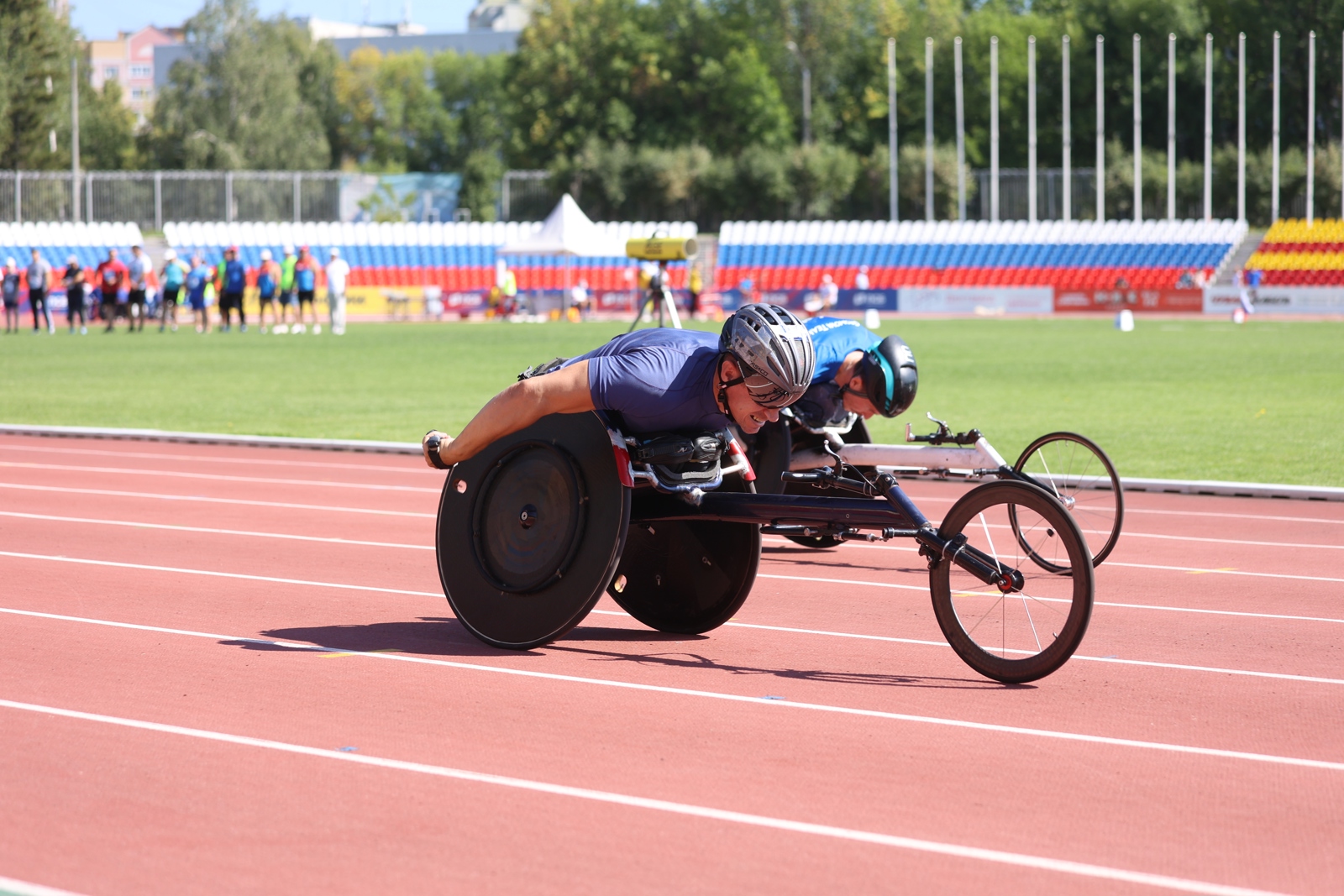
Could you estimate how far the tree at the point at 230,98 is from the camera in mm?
87562

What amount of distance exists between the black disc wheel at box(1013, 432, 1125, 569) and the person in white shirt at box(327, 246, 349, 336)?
Answer: 31.4m

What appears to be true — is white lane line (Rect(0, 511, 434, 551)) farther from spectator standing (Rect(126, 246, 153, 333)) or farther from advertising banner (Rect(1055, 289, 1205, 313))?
advertising banner (Rect(1055, 289, 1205, 313))

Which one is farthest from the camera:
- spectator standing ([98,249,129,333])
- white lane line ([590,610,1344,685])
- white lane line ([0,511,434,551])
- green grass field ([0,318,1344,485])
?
spectator standing ([98,249,129,333])

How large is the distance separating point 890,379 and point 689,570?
1713 millimetres

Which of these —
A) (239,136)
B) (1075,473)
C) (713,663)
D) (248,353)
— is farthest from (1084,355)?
(239,136)

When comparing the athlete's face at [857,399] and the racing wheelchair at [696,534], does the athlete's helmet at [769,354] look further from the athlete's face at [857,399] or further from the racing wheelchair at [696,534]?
the athlete's face at [857,399]

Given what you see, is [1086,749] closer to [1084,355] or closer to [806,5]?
[1084,355]

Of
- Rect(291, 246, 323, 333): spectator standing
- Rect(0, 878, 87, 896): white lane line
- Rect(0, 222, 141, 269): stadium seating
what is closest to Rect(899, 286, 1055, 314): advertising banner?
Rect(291, 246, 323, 333): spectator standing

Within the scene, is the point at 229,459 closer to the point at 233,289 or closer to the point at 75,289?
the point at 233,289

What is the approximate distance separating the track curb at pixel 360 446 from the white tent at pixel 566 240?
1072 inches

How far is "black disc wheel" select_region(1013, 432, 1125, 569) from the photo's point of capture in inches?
343

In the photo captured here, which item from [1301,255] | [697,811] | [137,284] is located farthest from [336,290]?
[1301,255]

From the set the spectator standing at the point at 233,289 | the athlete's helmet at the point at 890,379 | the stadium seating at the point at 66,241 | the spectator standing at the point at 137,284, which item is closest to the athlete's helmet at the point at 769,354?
the athlete's helmet at the point at 890,379

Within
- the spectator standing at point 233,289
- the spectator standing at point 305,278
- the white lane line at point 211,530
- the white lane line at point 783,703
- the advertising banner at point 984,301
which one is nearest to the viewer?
the white lane line at point 783,703
